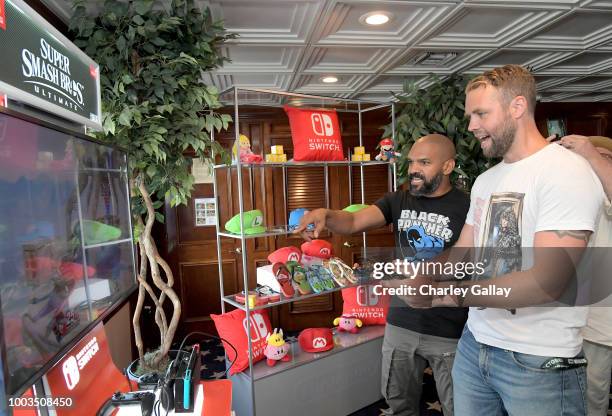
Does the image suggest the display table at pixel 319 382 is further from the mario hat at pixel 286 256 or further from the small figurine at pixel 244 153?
the small figurine at pixel 244 153

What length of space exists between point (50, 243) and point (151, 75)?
4.01 feet

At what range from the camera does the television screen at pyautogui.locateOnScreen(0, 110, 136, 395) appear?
746mm

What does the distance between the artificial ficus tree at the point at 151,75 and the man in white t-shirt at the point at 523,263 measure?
1.35 metres

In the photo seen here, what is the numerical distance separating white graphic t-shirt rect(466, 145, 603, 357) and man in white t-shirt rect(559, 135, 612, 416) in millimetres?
249

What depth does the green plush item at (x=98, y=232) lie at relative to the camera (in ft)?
3.77

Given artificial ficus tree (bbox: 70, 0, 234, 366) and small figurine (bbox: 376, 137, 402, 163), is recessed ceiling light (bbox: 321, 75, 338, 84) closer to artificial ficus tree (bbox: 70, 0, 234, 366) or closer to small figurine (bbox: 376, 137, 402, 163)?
small figurine (bbox: 376, 137, 402, 163)

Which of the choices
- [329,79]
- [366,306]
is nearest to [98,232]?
[366,306]

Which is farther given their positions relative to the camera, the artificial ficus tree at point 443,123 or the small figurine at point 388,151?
the small figurine at point 388,151

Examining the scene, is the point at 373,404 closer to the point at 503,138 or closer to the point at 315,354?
the point at 315,354

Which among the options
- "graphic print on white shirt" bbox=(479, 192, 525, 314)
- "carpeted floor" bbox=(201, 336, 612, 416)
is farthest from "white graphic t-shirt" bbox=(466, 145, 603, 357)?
"carpeted floor" bbox=(201, 336, 612, 416)

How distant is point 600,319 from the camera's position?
1368 mm

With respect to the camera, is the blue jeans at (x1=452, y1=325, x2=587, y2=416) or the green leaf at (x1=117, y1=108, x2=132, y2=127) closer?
the blue jeans at (x1=452, y1=325, x2=587, y2=416)

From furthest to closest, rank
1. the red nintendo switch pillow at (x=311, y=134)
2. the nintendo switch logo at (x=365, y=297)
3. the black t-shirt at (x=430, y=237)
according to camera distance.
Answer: the nintendo switch logo at (x=365, y=297), the red nintendo switch pillow at (x=311, y=134), the black t-shirt at (x=430, y=237)

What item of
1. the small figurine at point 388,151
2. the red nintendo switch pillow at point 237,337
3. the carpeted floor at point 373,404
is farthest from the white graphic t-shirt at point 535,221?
the carpeted floor at point 373,404
